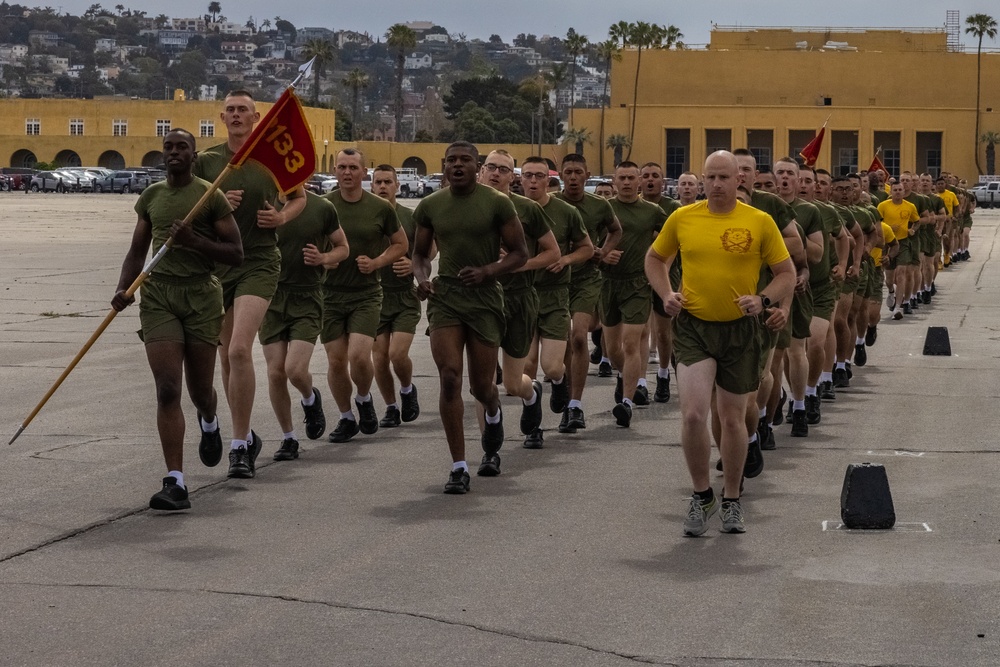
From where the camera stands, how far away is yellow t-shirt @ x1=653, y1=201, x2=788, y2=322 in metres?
8.41

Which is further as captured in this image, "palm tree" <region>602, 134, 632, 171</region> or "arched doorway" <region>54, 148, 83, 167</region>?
"arched doorway" <region>54, 148, 83, 167</region>

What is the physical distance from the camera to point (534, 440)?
451 inches

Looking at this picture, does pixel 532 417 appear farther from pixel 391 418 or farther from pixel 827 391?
pixel 827 391

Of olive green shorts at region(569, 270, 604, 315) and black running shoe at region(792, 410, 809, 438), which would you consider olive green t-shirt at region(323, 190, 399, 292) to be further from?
black running shoe at region(792, 410, 809, 438)

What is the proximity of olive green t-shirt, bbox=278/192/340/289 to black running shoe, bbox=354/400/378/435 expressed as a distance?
45.2 inches

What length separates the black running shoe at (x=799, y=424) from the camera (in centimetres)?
1212

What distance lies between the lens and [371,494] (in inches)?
369

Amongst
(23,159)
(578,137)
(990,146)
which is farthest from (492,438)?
(23,159)

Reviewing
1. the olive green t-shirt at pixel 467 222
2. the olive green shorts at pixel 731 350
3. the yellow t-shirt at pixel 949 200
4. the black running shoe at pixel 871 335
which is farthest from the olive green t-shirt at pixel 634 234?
the yellow t-shirt at pixel 949 200

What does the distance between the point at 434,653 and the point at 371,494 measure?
11.0 feet

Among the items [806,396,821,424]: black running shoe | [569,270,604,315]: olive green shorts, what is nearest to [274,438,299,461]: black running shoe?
[569,270,604,315]: olive green shorts

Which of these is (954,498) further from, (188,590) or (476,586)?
(188,590)

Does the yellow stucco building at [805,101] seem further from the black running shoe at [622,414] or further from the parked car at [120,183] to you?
the black running shoe at [622,414]

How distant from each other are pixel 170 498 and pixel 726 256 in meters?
3.08
